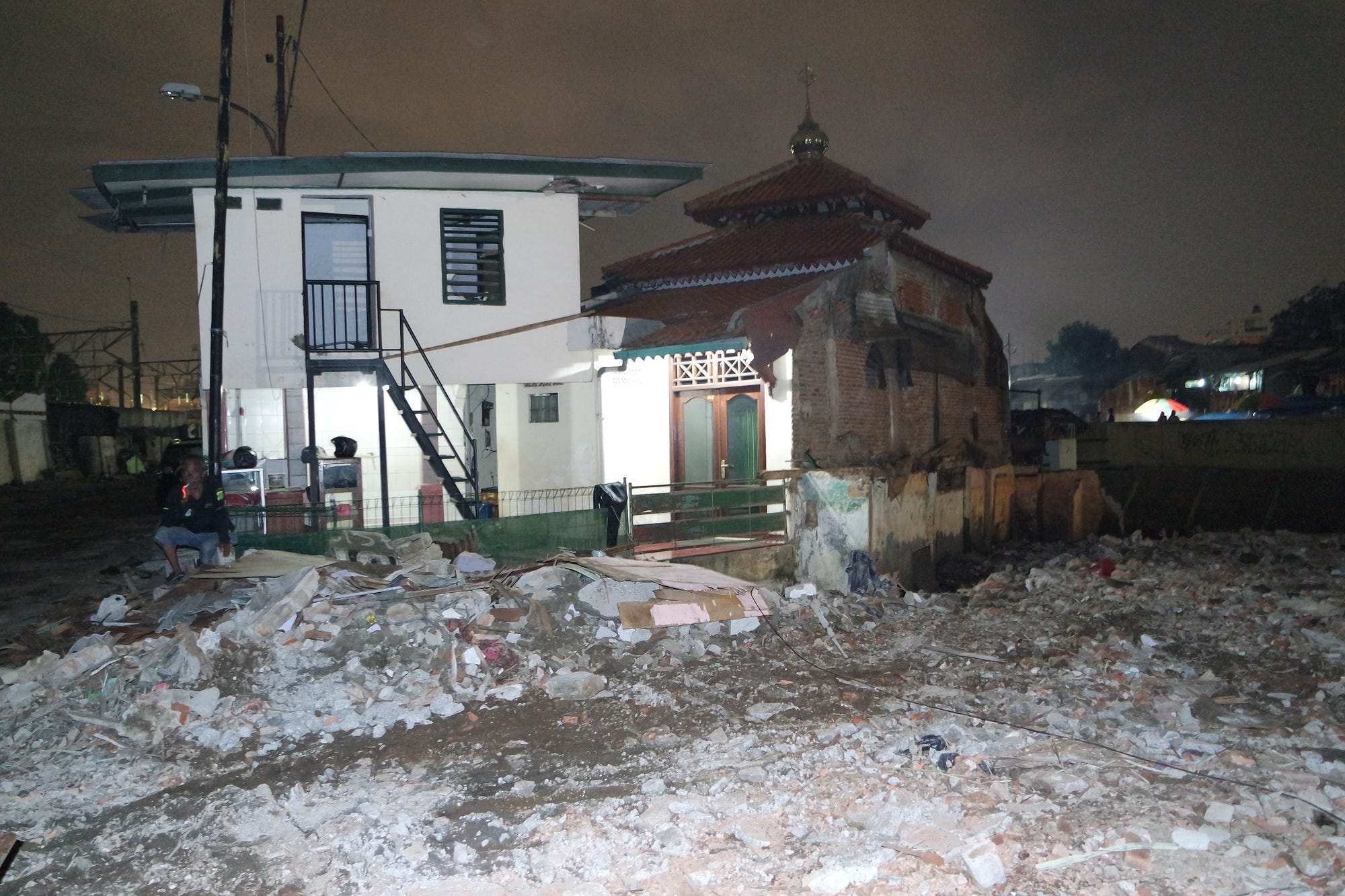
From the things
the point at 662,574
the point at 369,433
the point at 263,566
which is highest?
the point at 369,433

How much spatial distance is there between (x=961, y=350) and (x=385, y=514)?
1103 cm

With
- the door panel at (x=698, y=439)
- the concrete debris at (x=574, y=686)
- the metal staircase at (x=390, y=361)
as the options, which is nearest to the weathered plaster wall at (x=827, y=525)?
the door panel at (x=698, y=439)

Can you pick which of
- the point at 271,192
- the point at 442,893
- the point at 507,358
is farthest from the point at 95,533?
the point at 442,893

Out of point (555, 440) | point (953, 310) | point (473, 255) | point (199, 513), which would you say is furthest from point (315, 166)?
point (953, 310)

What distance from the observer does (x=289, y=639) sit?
6789 mm

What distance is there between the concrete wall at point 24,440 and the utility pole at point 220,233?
69.1 ft

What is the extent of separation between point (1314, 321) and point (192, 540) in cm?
4439

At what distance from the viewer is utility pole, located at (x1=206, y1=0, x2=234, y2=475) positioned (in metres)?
10.7

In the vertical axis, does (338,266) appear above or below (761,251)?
below

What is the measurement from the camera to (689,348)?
11617mm

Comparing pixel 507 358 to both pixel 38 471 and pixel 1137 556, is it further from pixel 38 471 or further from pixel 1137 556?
pixel 38 471

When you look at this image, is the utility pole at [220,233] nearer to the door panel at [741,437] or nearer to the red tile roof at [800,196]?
the door panel at [741,437]

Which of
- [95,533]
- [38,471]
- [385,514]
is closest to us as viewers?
[385,514]

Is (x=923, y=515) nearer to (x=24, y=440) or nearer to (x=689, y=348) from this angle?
(x=689, y=348)
